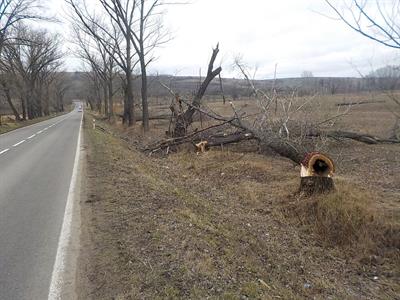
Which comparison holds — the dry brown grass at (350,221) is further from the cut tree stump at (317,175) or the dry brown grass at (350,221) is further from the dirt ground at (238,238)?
the cut tree stump at (317,175)

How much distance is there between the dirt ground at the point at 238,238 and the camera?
4.12 metres

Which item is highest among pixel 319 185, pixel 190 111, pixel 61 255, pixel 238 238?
pixel 190 111

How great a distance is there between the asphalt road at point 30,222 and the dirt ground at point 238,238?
483mm

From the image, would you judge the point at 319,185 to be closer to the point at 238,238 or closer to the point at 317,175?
the point at 317,175

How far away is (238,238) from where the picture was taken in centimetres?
567

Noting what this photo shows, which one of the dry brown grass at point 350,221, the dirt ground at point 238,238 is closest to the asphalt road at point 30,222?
the dirt ground at point 238,238

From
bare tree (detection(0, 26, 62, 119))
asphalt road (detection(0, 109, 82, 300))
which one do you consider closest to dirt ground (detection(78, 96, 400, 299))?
asphalt road (detection(0, 109, 82, 300))

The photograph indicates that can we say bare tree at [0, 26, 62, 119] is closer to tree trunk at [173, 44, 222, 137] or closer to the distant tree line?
the distant tree line

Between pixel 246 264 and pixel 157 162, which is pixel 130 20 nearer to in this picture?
pixel 157 162

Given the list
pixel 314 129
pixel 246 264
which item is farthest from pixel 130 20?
pixel 246 264

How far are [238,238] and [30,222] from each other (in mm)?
3484

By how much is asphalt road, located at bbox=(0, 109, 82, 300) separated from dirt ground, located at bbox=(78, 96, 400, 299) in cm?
48

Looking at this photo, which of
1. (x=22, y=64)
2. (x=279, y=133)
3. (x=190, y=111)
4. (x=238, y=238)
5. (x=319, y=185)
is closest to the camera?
(x=238, y=238)

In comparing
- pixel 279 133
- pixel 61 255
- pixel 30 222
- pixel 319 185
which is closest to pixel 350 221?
pixel 319 185
